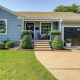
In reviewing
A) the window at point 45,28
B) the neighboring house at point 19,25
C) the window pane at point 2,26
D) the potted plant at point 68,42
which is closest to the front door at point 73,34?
the neighboring house at point 19,25

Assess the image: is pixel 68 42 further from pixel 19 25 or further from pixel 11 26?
pixel 11 26

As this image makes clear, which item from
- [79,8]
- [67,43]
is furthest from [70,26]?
[79,8]

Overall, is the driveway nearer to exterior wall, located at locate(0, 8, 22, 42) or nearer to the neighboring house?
the neighboring house

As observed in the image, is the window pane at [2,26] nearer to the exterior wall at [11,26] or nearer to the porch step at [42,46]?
the exterior wall at [11,26]

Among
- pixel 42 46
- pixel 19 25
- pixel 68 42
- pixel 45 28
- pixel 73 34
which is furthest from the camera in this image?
pixel 45 28

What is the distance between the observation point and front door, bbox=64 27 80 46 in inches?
344

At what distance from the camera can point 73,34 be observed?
8766 millimetres

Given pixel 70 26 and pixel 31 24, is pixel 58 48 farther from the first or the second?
pixel 31 24

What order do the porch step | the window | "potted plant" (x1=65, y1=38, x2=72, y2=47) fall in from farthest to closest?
the window → "potted plant" (x1=65, y1=38, x2=72, y2=47) → the porch step

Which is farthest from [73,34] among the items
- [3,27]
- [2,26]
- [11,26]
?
[2,26]

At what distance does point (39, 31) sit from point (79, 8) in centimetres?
2475

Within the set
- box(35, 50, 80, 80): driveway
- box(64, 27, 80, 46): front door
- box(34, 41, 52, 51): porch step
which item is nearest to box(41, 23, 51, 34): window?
box(64, 27, 80, 46): front door

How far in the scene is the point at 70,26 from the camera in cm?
863

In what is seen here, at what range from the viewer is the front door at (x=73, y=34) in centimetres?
873
